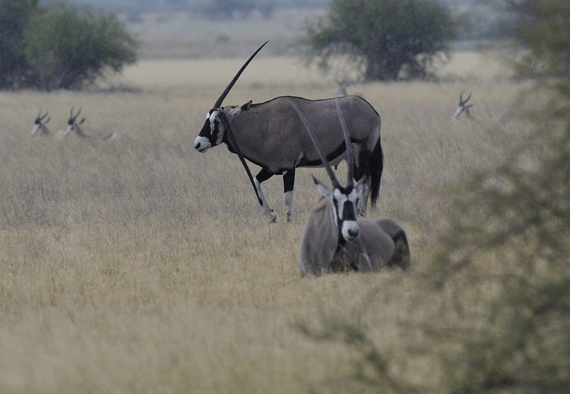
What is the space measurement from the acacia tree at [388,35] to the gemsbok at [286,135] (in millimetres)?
29524

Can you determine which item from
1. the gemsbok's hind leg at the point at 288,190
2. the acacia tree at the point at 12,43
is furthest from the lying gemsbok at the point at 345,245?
the acacia tree at the point at 12,43

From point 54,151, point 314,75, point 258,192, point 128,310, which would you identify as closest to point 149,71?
point 314,75

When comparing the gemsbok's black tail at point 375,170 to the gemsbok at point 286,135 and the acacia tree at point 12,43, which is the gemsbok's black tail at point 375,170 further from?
the acacia tree at point 12,43

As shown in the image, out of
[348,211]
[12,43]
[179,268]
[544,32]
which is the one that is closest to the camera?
[544,32]

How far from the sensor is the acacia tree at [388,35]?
39.8 meters

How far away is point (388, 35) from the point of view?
40.1 meters

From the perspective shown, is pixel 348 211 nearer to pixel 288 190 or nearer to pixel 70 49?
pixel 288 190

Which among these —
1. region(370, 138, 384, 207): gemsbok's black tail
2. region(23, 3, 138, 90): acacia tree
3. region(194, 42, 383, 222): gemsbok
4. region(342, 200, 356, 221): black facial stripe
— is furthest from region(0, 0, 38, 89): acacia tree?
region(342, 200, 356, 221): black facial stripe

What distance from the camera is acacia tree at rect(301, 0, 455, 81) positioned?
1565 inches

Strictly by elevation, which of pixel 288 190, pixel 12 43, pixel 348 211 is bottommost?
pixel 12 43

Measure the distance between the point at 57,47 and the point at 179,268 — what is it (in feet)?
105

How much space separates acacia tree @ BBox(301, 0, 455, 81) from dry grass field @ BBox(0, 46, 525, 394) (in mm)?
20744

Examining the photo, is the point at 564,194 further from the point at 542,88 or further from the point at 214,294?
the point at 214,294

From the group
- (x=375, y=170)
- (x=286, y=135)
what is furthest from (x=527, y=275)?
(x=375, y=170)
